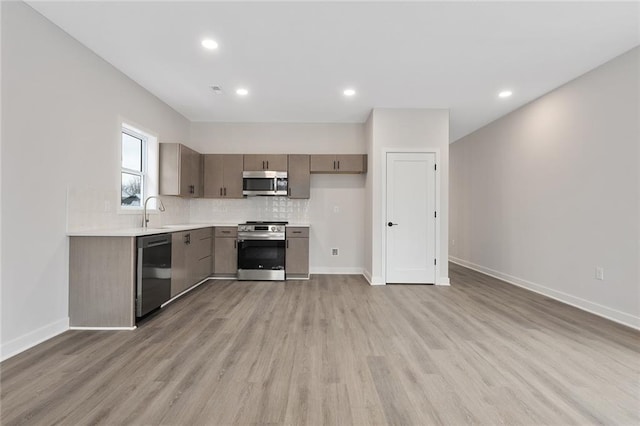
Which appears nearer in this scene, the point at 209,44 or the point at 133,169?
the point at 209,44

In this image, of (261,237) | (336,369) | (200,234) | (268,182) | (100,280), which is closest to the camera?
(336,369)

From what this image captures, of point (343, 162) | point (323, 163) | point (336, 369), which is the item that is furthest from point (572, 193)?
point (336, 369)

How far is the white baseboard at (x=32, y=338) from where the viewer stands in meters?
2.17

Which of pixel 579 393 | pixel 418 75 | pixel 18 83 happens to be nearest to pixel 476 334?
pixel 579 393

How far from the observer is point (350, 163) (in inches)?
199

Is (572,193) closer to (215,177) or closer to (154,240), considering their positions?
(154,240)

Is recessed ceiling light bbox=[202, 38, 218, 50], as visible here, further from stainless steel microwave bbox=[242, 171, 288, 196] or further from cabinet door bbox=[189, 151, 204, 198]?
stainless steel microwave bbox=[242, 171, 288, 196]

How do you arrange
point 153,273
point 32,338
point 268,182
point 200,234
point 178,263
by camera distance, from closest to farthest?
point 32,338 < point 153,273 < point 178,263 < point 200,234 < point 268,182

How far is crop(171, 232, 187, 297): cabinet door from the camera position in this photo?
3496 millimetres

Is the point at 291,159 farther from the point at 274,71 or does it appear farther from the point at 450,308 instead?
the point at 450,308

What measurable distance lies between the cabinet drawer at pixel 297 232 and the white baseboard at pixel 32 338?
114 inches

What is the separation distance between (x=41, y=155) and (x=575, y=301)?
573 centimetres

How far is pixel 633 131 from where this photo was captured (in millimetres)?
2895

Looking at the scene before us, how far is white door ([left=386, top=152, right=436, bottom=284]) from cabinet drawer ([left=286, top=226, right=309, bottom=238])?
133cm
